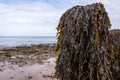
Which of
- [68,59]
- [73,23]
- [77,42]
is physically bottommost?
[68,59]

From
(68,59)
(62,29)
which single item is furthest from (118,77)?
(62,29)

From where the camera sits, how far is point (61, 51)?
5.25 meters

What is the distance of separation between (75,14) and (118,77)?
1.51 meters

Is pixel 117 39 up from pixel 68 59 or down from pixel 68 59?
up

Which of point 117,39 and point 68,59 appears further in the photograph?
point 117,39

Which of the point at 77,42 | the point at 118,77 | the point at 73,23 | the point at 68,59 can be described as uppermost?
the point at 73,23

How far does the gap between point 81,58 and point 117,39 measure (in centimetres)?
93

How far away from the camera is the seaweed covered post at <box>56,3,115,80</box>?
502cm

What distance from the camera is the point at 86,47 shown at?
5.07 meters

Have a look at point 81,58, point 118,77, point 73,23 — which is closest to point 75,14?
point 73,23

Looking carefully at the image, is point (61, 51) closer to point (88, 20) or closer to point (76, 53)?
point (76, 53)

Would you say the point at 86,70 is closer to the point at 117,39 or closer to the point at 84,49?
the point at 84,49

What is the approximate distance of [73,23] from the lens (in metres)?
5.20

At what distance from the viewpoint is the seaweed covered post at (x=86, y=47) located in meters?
5.02
